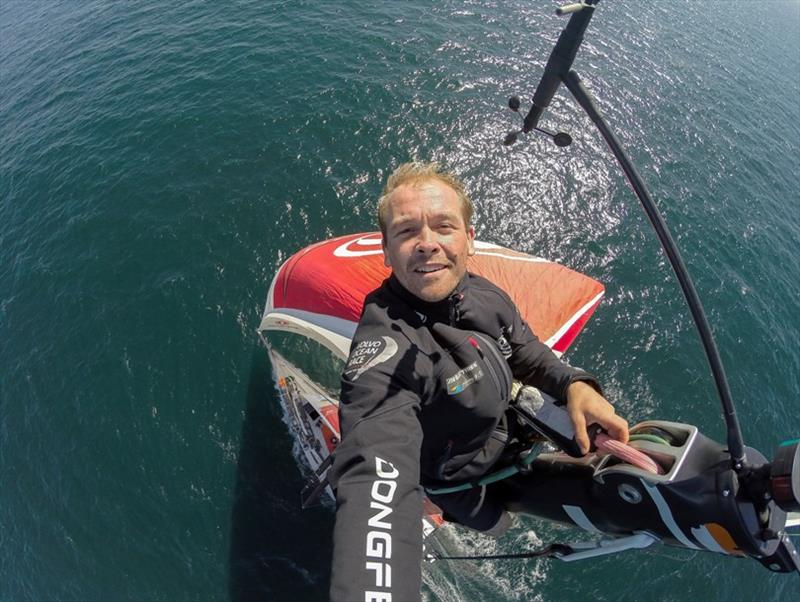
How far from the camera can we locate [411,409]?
3.58 meters

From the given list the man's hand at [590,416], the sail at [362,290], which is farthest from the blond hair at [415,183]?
the sail at [362,290]

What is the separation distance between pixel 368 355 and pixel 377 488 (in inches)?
40.3

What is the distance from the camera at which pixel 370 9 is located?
23.0 meters

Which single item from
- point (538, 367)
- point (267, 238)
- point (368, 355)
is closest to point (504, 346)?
point (538, 367)

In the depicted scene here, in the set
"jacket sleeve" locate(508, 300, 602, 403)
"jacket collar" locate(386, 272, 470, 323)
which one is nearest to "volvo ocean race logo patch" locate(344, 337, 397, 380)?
"jacket collar" locate(386, 272, 470, 323)

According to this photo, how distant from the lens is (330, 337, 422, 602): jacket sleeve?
2744mm

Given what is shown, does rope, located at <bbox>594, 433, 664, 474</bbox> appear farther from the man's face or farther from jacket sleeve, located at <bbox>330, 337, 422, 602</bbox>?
the man's face

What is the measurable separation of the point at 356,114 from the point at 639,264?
11.2 m

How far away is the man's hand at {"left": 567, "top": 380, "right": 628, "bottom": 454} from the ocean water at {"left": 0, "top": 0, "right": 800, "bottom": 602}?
7.54 metres

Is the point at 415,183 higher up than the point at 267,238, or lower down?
higher up

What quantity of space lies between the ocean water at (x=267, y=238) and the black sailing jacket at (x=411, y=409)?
749 centimetres

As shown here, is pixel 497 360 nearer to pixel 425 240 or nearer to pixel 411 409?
pixel 411 409

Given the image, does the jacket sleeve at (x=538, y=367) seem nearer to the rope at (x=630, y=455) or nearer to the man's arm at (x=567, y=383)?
the man's arm at (x=567, y=383)

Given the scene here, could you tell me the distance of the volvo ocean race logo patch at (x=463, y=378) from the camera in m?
3.88
